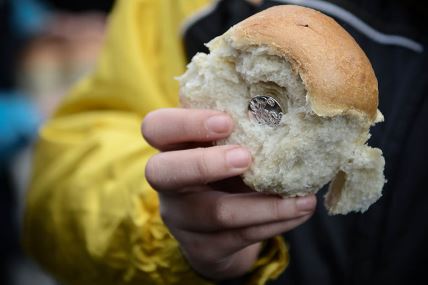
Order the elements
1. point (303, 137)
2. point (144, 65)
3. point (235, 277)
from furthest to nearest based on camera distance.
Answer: point (144, 65), point (235, 277), point (303, 137)

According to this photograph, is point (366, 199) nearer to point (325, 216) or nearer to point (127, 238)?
point (325, 216)

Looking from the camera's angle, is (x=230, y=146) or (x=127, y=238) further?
(x=127, y=238)

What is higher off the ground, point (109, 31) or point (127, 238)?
point (109, 31)

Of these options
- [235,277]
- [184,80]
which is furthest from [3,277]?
[184,80]

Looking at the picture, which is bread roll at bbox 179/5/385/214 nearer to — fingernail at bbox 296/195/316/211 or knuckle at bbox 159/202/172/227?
fingernail at bbox 296/195/316/211

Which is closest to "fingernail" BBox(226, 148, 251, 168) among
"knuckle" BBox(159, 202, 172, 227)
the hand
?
the hand

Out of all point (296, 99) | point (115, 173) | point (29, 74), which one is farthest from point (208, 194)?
point (29, 74)

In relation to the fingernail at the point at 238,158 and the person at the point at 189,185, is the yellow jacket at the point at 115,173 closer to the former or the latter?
the person at the point at 189,185
